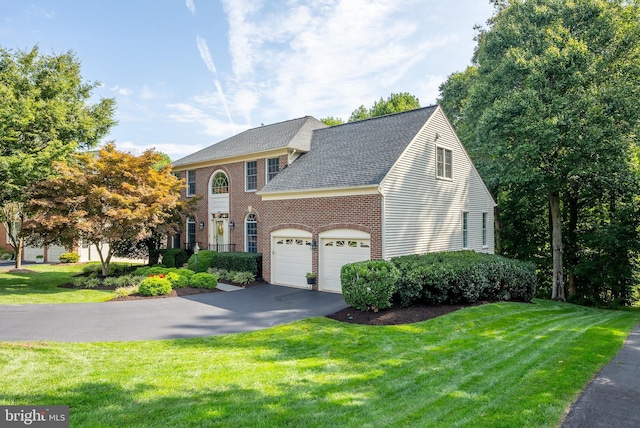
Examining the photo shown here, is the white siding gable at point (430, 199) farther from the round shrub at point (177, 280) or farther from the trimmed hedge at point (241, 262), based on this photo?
the round shrub at point (177, 280)

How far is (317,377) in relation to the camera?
5805mm

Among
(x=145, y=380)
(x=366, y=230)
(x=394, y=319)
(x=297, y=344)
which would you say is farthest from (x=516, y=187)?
(x=145, y=380)

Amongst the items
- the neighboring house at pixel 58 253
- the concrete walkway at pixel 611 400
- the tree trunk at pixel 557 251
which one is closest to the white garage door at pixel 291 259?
the concrete walkway at pixel 611 400

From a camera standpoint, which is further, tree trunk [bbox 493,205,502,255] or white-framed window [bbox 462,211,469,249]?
tree trunk [bbox 493,205,502,255]

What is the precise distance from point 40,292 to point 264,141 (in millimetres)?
11862

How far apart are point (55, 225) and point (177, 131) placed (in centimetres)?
1289

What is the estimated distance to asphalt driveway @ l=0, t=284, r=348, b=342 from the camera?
8.38 meters

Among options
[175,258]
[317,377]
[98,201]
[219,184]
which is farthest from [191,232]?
[317,377]

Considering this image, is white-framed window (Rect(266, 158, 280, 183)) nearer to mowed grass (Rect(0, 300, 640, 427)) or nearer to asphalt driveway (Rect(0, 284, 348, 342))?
asphalt driveway (Rect(0, 284, 348, 342))

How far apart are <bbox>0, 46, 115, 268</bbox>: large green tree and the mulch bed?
544 inches

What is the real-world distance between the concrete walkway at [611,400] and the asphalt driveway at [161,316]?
633 cm

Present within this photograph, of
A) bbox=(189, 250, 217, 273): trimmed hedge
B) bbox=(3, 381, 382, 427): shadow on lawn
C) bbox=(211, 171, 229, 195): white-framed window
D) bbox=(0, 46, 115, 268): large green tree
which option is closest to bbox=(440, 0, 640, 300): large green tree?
bbox=(211, 171, 229, 195): white-framed window

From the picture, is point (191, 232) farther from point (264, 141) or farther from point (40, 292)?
point (40, 292)

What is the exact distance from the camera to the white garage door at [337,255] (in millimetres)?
13273
